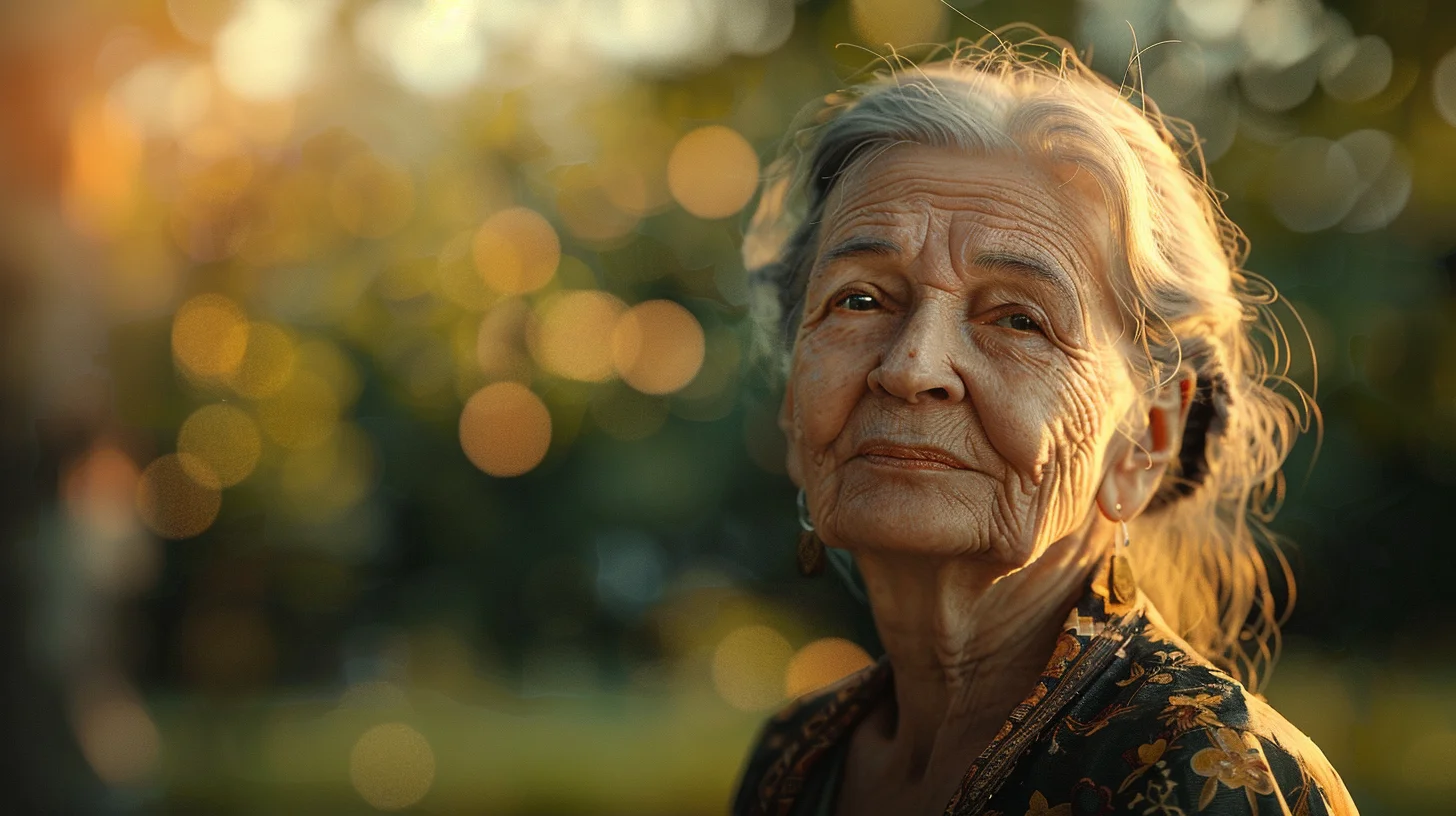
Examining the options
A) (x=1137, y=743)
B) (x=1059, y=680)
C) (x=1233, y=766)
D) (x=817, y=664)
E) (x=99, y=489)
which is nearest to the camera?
(x=1233, y=766)

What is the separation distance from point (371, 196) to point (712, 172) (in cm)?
207

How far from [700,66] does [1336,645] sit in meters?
4.92

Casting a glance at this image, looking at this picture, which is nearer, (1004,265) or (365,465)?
(1004,265)

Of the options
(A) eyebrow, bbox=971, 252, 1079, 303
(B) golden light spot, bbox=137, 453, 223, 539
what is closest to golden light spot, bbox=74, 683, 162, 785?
(A) eyebrow, bbox=971, 252, 1079, 303

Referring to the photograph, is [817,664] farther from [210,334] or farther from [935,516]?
[935,516]

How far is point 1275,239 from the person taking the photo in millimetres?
6141

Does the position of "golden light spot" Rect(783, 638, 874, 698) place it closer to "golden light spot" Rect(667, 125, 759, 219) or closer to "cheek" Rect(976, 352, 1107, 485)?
"golden light spot" Rect(667, 125, 759, 219)

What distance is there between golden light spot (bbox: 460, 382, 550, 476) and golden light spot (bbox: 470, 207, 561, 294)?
2.60 feet

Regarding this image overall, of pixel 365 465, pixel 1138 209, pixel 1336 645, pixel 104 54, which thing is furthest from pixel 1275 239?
pixel 365 465

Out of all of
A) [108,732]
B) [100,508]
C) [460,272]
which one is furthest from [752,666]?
[100,508]

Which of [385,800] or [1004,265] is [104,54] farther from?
[385,800]

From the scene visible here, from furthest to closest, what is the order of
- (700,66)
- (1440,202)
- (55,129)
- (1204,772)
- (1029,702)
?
1. (700,66)
2. (1440,202)
3. (55,129)
4. (1029,702)
5. (1204,772)

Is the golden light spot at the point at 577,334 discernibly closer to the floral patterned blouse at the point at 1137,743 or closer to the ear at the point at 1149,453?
the ear at the point at 1149,453

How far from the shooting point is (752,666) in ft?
27.1
